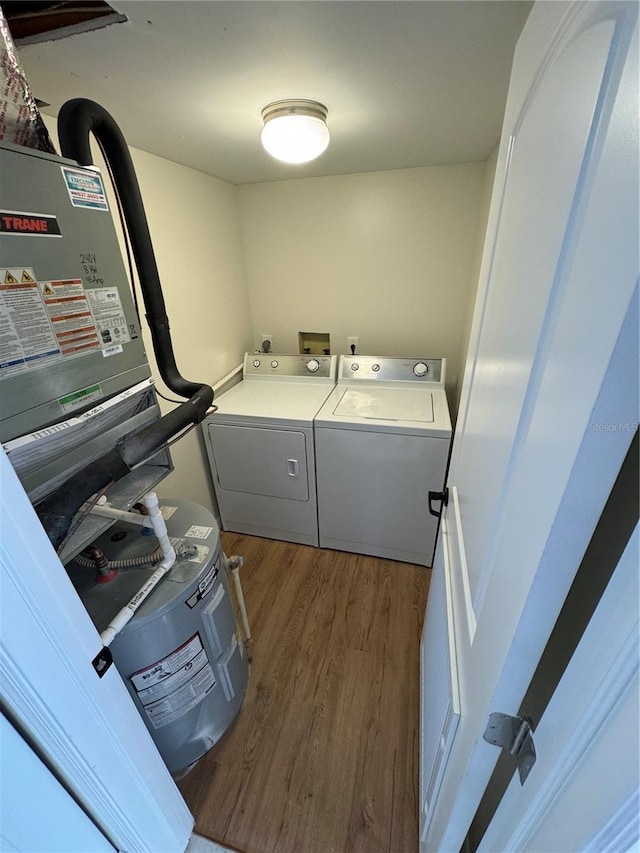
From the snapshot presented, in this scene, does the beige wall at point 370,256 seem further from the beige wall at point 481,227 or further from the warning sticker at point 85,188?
the warning sticker at point 85,188

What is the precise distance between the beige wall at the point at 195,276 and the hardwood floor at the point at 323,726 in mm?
859

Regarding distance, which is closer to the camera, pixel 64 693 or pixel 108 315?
pixel 64 693

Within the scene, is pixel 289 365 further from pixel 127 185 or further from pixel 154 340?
pixel 127 185

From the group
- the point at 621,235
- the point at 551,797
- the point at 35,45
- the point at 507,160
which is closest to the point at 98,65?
the point at 35,45

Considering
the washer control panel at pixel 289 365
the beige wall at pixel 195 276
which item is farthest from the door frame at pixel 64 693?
the washer control panel at pixel 289 365

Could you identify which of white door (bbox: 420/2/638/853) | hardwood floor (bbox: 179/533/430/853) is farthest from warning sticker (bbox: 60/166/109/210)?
hardwood floor (bbox: 179/533/430/853)

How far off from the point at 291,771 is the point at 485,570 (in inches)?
49.7

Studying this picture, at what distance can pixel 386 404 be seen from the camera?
2.03 metres

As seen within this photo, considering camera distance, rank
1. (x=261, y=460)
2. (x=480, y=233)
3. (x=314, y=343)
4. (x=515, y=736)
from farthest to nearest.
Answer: (x=314, y=343)
(x=261, y=460)
(x=480, y=233)
(x=515, y=736)

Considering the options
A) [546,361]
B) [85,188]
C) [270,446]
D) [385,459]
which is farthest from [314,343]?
[546,361]

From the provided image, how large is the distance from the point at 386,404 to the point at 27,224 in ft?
5.53

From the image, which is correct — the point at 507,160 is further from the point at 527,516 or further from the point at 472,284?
the point at 472,284

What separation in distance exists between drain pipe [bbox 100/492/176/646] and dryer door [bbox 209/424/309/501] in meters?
0.97

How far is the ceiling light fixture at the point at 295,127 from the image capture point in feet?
3.95
